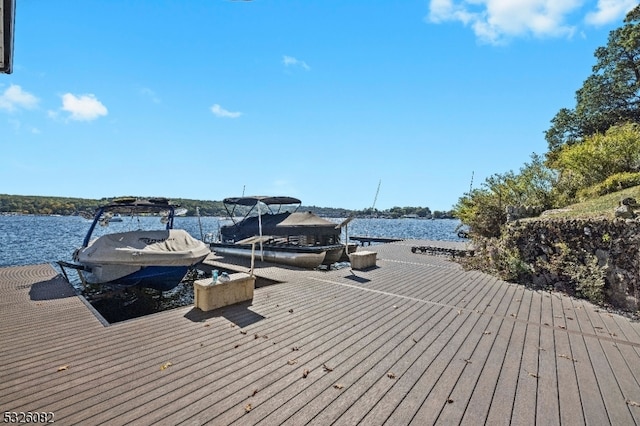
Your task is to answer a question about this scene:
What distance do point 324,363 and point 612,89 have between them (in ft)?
130

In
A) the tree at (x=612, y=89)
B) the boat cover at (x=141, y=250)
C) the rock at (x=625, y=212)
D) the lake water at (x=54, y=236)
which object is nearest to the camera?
the rock at (x=625, y=212)

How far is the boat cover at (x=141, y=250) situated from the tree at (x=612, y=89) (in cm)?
3147

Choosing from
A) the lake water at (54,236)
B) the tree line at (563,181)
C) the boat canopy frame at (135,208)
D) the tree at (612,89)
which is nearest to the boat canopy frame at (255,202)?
the lake water at (54,236)

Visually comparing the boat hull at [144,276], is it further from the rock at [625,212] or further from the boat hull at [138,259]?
the rock at [625,212]

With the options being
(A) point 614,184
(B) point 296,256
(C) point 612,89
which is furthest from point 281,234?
(C) point 612,89

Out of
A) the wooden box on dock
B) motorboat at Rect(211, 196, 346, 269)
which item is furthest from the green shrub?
the wooden box on dock

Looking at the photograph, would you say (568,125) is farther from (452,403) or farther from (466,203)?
(452,403)

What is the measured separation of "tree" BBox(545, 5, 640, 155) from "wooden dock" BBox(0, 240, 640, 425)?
2909 cm

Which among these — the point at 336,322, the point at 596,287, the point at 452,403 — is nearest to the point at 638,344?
the point at 596,287

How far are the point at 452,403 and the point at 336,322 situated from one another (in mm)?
2482

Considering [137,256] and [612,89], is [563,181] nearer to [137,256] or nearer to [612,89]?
[137,256]

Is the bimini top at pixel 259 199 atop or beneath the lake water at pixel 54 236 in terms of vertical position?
atop

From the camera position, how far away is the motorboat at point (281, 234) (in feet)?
37.8

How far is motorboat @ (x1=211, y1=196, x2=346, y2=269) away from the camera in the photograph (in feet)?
37.8
